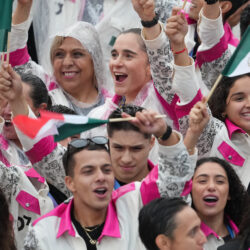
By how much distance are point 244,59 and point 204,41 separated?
47.1 inches

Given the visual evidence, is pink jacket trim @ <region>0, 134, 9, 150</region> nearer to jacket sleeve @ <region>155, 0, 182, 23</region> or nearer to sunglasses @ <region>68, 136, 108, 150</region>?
sunglasses @ <region>68, 136, 108, 150</region>

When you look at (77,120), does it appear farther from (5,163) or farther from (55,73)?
(55,73)

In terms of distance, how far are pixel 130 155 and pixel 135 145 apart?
0.07 metres

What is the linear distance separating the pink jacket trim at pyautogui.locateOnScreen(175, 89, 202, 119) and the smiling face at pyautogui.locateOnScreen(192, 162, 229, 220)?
0.37 metres

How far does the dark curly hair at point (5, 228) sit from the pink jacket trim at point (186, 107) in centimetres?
134

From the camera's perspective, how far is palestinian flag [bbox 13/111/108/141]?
5090 millimetres

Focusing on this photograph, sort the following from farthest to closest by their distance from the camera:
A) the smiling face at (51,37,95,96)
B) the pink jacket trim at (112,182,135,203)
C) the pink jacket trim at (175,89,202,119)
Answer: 1. the smiling face at (51,37,95,96)
2. the pink jacket trim at (175,89,202,119)
3. the pink jacket trim at (112,182,135,203)

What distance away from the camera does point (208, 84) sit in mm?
6848

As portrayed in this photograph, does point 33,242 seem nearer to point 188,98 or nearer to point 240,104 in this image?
point 188,98

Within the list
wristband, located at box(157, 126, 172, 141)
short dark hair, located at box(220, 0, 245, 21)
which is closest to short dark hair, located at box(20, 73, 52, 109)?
short dark hair, located at box(220, 0, 245, 21)

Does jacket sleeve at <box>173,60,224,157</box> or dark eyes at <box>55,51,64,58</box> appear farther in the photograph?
dark eyes at <box>55,51,64,58</box>

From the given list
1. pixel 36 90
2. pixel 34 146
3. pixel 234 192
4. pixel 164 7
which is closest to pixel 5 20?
pixel 34 146

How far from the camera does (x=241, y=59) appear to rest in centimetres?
548

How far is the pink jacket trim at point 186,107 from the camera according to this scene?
6.16m
